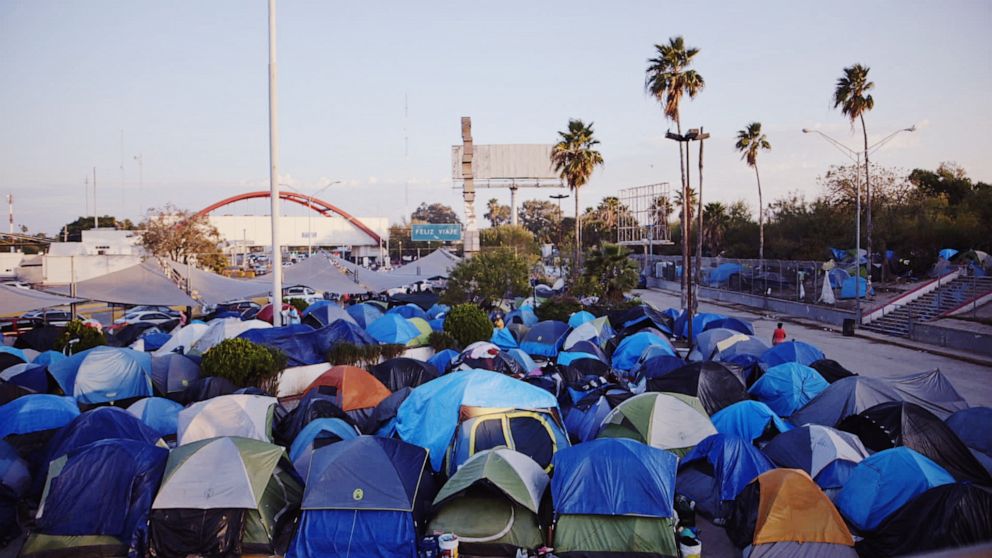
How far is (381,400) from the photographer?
561 inches

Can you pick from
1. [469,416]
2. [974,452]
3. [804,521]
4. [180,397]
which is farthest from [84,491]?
[974,452]

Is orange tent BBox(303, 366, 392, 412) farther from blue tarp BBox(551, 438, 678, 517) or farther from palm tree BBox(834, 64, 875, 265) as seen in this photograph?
palm tree BBox(834, 64, 875, 265)

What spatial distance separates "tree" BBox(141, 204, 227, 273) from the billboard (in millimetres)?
26030

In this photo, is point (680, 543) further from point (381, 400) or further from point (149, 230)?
point (149, 230)

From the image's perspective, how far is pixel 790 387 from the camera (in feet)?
47.3

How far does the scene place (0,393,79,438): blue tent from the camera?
11.8m

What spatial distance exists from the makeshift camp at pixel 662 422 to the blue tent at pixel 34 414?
949 centimetres

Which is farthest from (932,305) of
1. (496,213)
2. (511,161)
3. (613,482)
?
(496,213)

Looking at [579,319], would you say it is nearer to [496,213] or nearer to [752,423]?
[752,423]

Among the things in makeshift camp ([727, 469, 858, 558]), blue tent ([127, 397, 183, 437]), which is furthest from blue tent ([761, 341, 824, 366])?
blue tent ([127, 397, 183, 437])

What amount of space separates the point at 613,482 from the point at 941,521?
3808 millimetres

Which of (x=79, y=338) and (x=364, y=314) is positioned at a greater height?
(x=364, y=314)

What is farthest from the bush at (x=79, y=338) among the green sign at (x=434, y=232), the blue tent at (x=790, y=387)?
the green sign at (x=434, y=232)

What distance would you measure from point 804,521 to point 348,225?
3882 inches
